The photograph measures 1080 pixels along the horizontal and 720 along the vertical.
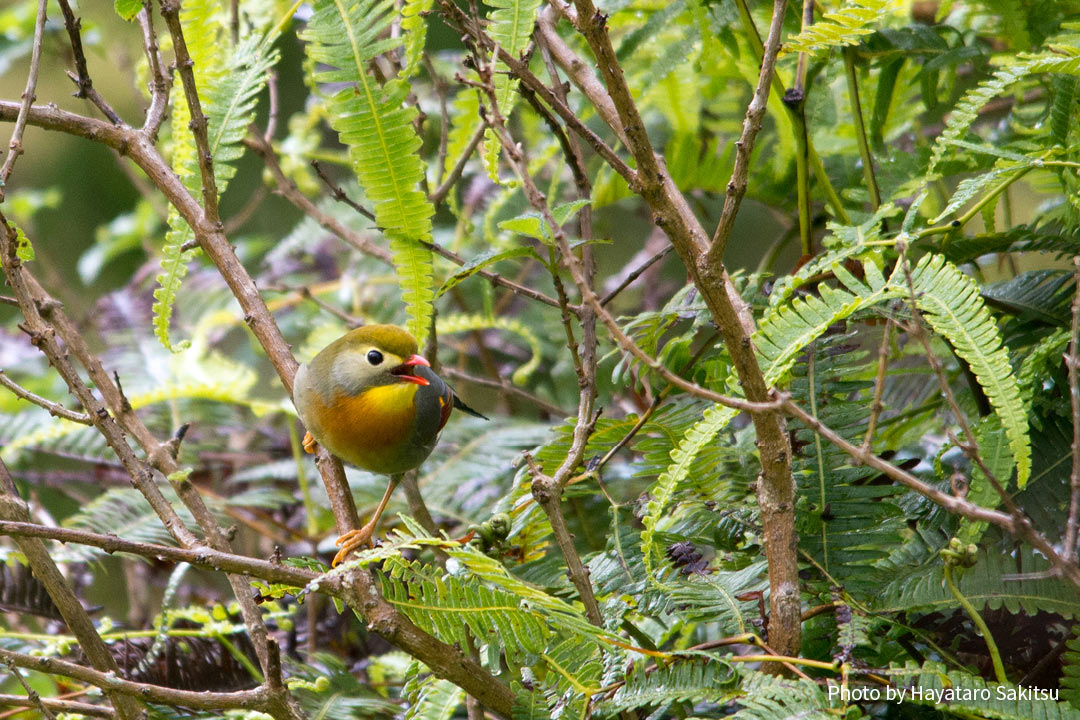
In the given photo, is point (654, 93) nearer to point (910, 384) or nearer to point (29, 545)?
point (910, 384)

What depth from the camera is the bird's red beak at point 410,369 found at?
2.22 meters

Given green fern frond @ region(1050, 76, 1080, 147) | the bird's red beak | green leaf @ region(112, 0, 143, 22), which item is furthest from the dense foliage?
the bird's red beak

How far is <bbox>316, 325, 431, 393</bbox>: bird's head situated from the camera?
7.34 ft

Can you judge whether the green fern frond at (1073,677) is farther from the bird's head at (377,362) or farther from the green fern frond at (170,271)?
the green fern frond at (170,271)

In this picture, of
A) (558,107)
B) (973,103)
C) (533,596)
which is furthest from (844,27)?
(533,596)


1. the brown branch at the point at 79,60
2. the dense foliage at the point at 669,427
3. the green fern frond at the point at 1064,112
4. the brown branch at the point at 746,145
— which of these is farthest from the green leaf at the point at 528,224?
the green fern frond at the point at 1064,112

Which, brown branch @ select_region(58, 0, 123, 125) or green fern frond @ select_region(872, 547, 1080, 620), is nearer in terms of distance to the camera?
green fern frond @ select_region(872, 547, 1080, 620)

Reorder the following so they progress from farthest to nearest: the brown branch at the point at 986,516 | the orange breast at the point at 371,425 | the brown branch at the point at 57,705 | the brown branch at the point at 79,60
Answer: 1. the orange breast at the point at 371,425
2. the brown branch at the point at 79,60
3. the brown branch at the point at 57,705
4. the brown branch at the point at 986,516

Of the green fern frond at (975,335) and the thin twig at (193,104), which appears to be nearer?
the green fern frond at (975,335)

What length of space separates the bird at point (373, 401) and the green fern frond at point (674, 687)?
2.98 ft

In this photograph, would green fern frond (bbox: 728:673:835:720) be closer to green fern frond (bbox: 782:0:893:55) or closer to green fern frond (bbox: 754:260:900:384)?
green fern frond (bbox: 754:260:900:384)

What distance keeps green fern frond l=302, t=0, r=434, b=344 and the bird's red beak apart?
51 centimetres

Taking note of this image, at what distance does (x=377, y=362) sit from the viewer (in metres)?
2.25

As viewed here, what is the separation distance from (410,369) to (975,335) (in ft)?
4.39
